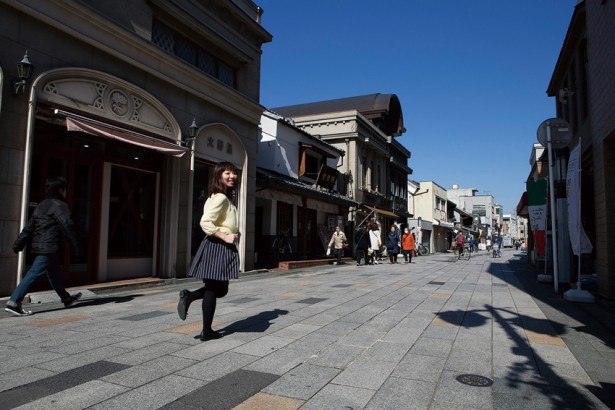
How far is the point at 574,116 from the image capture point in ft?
38.1

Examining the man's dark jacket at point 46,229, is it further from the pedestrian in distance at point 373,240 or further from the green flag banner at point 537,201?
the pedestrian in distance at point 373,240

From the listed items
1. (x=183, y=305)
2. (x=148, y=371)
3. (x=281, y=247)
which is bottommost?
(x=148, y=371)

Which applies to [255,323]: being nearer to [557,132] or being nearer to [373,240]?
[557,132]

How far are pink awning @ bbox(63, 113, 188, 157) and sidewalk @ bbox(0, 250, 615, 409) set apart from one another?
A: 118 inches

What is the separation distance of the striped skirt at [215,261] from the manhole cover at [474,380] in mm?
2373

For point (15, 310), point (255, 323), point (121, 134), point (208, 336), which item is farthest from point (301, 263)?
point (208, 336)

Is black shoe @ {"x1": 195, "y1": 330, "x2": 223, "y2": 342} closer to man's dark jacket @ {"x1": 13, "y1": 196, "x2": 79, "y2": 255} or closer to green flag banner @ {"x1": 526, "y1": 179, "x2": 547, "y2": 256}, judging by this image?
man's dark jacket @ {"x1": 13, "y1": 196, "x2": 79, "y2": 255}

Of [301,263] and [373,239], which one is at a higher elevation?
[373,239]

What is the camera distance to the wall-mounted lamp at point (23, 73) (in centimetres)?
688

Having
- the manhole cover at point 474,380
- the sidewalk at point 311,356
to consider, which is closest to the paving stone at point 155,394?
the sidewalk at point 311,356

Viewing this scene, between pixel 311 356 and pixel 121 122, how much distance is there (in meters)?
7.05

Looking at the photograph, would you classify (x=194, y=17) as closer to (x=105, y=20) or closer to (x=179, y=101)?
(x=179, y=101)

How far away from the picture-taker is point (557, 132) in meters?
9.06

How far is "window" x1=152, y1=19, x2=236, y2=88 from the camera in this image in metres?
10.8
